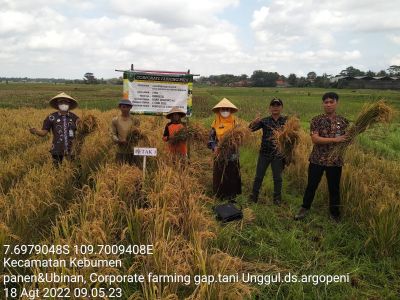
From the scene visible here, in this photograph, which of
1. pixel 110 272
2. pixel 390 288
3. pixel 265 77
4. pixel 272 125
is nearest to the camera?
pixel 110 272

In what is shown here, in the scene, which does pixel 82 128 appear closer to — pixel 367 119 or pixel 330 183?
pixel 330 183

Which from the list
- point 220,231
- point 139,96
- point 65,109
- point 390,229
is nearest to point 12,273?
point 220,231

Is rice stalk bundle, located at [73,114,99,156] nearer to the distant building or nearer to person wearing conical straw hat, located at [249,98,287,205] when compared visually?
person wearing conical straw hat, located at [249,98,287,205]

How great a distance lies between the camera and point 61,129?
15.4ft

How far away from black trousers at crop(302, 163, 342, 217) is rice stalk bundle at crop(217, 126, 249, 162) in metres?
0.97

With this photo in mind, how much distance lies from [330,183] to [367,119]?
91 cm

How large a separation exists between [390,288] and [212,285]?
1723 mm

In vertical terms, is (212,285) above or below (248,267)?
above

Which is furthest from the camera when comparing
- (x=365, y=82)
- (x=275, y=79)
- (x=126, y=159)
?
(x=275, y=79)

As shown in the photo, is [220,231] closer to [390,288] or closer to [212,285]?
[212,285]

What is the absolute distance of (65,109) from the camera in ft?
15.7

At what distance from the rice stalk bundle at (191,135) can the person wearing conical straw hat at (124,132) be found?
1.76ft

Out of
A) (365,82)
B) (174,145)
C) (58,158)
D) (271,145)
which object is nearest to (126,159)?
(174,145)

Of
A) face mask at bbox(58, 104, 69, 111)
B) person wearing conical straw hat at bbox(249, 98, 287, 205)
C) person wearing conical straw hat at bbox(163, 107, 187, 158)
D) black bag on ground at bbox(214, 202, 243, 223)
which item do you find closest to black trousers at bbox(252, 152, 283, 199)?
person wearing conical straw hat at bbox(249, 98, 287, 205)
